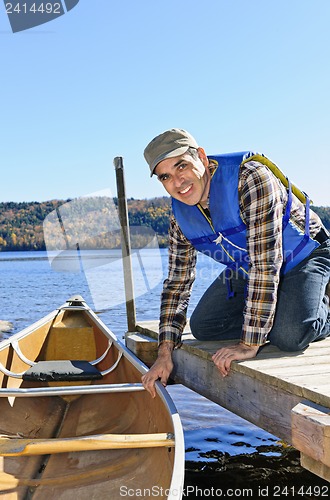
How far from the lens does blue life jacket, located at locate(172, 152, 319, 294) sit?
3.56 metres

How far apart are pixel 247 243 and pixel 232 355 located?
2.64ft

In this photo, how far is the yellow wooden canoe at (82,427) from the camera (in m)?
2.79

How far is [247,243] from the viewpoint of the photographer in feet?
11.4

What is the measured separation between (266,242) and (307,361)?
895mm

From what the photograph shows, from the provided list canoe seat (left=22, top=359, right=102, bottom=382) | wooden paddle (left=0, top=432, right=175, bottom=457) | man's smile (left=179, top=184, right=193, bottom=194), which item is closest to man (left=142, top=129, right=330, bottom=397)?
man's smile (left=179, top=184, right=193, bottom=194)

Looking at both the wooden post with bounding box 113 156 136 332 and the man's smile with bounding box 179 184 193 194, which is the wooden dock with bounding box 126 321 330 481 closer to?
the man's smile with bounding box 179 184 193 194

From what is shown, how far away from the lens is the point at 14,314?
64.4 ft

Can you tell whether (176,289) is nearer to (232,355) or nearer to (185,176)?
(232,355)

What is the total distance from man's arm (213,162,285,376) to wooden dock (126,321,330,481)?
28 cm

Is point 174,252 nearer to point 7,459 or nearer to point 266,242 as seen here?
point 266,242

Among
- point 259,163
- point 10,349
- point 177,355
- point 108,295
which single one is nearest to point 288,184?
point 259,163

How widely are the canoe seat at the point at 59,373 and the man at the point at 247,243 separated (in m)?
0.91

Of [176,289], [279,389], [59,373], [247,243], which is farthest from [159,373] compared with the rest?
[59,373]

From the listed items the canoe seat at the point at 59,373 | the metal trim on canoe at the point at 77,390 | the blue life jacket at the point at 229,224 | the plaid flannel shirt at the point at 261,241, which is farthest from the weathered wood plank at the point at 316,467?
the canoe seat at the point at 59,373
